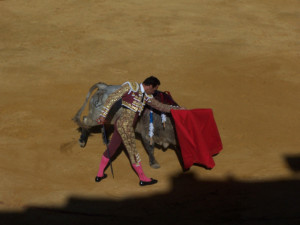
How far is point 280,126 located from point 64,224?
472 centimetres

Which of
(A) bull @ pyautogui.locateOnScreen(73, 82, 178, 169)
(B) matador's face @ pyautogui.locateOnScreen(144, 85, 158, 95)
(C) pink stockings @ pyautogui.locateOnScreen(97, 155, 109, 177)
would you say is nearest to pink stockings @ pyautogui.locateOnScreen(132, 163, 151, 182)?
(C) pink stockings @ pyautogui.locateOnScreen(97, 155, 109, 177)

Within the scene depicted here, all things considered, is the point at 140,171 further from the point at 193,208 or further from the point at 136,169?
the point at 193,208

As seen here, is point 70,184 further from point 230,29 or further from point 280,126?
point 230,29

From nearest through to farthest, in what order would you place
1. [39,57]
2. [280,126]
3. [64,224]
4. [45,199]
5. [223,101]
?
[64,224] < [45,199] < [280,126] < [223,101] < [39,57]

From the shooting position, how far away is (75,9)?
1459cm

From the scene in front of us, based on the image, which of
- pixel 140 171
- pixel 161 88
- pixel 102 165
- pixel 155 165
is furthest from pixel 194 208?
pixel 161 88

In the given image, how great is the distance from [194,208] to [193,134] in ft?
4.42

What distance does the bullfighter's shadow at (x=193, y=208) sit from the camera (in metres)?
5.83

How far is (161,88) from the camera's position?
32.7 feet

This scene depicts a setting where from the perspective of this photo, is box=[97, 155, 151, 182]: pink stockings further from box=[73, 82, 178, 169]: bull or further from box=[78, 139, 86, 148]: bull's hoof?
box=[78, 139, 86, 148]: bull's hoof

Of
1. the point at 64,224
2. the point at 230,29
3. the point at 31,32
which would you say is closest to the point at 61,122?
the point at 64,224

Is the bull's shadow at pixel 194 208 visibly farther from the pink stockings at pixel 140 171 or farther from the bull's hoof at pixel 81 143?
the bull's hoof at pixel 81 143

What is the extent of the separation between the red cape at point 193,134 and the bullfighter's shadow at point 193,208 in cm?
46

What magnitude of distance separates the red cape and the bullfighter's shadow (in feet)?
1.51
